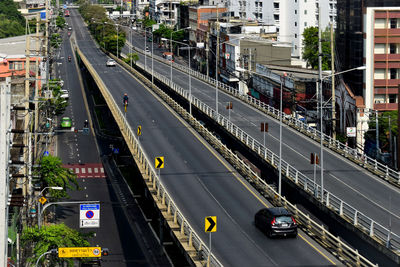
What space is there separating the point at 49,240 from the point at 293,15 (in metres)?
126

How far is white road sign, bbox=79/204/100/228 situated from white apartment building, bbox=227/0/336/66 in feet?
343

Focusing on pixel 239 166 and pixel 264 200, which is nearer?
pixel 264 200

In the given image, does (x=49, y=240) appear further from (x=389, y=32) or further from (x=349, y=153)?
(x=389, y=32)

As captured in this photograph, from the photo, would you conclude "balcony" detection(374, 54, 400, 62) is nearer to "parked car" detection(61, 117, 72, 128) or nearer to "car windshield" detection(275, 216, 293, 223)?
"parked car" detection(61, 117, 72, 128)

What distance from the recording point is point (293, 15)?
17212 cm

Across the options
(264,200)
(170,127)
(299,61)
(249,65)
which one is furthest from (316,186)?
(299,61)

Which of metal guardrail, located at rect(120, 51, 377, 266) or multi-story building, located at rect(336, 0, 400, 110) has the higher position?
multi-story building, located at rect(336, 0, 400, 110)

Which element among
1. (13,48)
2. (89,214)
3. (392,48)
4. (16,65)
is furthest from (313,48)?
(89,214)

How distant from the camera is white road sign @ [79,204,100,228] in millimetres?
55562

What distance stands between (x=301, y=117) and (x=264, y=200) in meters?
48.4

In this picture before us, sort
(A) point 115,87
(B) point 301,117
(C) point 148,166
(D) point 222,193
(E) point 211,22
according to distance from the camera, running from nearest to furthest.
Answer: (D) point 222,193 < (C) point 148,166 < (B) point 301,117 < (A) point 115,87 < (E) point 211,22

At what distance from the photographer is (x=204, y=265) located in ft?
141

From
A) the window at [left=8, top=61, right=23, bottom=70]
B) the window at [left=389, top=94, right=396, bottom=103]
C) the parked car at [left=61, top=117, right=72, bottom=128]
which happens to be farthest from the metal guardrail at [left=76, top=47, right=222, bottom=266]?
the window at [left=8, top=61, right=23, bottom=70]

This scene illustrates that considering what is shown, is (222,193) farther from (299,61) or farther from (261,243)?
(299,61)
